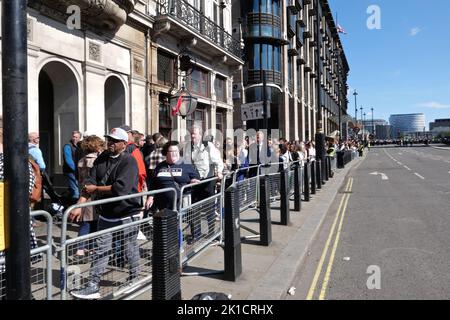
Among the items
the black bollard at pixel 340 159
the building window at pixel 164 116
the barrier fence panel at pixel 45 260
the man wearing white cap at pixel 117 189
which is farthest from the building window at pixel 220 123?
the barrier fence panel at pixel 45 260

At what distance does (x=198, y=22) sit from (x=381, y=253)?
1224 cm

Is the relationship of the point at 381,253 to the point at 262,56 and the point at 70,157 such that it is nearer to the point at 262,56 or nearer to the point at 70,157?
the point at 70,157

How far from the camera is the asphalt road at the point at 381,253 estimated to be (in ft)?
15.6

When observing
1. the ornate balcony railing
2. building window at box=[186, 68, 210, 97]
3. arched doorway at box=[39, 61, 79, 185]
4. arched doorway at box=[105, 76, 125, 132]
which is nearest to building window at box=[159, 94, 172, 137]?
building window at box=[186, 68, 210, 97]

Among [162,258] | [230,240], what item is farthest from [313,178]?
[162,258]

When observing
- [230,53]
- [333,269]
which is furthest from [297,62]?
[333,269]

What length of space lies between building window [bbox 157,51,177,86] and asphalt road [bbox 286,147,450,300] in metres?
7.37

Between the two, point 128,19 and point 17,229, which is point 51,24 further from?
point 17,229

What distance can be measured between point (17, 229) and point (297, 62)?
39528mm

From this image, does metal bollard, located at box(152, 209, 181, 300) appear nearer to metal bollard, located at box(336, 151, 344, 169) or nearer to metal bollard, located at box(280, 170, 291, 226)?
metal bollard, located at box(280, 170, 291, 226)

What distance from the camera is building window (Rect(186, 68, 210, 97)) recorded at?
16.0 meters

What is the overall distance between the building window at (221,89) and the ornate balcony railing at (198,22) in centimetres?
145

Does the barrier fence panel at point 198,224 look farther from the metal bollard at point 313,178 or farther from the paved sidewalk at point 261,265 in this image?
the metal bollard at point 313,178

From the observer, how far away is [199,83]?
1689 cm
